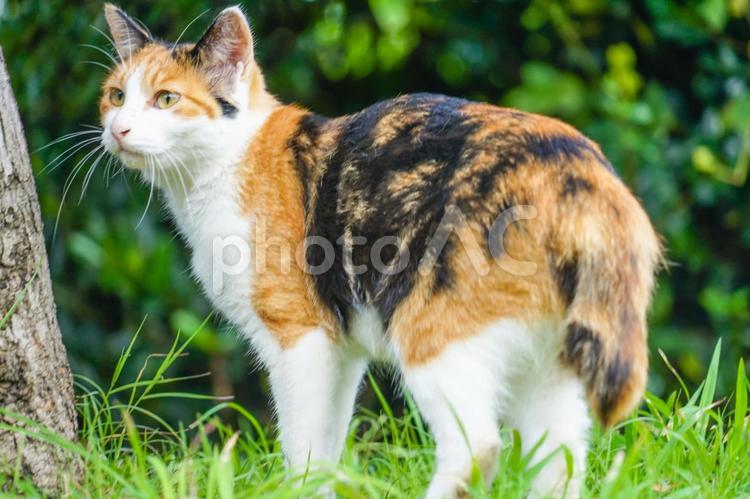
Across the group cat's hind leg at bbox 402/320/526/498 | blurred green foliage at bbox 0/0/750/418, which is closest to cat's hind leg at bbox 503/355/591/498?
cat's hind leg at bbox 402/320/526/498

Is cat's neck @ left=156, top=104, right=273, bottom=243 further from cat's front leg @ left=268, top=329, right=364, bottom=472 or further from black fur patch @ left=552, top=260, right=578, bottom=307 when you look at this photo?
black fur patch @ left=552, top=260, right=578, bottom=307

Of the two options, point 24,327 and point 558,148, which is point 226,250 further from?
point 558,148

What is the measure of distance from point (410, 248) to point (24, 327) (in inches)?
41.9

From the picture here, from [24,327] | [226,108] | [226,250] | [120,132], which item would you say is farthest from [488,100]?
[24,327]

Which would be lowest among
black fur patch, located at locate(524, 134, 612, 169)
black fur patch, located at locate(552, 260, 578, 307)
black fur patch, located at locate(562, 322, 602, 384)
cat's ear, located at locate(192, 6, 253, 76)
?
black fur patch, located at locate(562, 322, 602, 384)

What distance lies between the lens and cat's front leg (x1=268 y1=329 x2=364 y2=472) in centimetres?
334

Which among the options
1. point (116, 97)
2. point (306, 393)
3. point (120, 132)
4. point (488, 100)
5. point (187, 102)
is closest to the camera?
point (306, 393)

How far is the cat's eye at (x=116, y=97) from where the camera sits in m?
3.72

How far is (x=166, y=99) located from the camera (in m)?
3.60

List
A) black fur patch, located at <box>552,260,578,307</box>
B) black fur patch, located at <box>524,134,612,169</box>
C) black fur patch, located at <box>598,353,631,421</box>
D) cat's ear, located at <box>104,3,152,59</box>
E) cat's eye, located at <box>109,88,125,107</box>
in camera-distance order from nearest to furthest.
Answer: black fur patch, located at <box>598,353,631,421</box> → black fur patch, located at <box>552,260,578,307</box> → black fur patch, located at <box>524,134,612,169</box> → cat's eye, located at <box>109,88,125,107</box> → cat's ear, located at <box>104,3,152,59</box>

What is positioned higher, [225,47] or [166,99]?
[225,47]

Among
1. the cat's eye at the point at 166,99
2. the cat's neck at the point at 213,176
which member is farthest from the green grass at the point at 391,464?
the cat's eye at the point at 166,99

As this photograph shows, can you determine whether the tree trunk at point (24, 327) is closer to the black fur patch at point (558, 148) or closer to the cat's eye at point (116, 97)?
the cat's eye at point (116, 97)

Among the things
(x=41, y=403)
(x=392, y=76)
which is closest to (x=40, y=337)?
(x=41, y=403)
